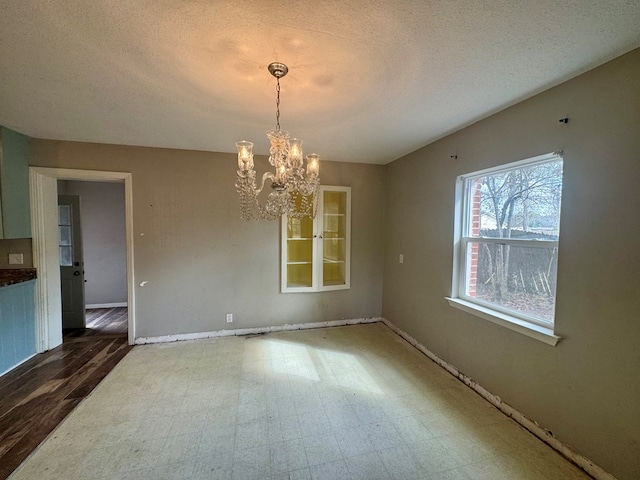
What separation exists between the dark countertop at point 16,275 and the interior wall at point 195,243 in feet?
3.19

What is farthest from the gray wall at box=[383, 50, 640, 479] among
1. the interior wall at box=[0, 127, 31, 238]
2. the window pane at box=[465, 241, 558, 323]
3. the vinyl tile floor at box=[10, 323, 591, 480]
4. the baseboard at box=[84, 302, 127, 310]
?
the baseboard at box=[84, 302, 127, 310]

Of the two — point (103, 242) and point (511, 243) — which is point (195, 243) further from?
point (511, 243)

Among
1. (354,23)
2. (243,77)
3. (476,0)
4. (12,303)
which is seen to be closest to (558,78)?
Answer: (476,0)

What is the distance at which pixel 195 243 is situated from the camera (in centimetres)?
331

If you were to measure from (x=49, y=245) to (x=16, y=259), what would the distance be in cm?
29

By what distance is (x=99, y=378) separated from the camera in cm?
248

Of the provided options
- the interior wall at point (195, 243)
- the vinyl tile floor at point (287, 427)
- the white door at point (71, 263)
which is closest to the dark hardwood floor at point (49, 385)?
the vinyl tile floor at point (287, 427)

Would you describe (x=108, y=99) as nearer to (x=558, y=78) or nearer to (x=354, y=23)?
(x=354, y=23)

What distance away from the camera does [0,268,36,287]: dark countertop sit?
103 inches

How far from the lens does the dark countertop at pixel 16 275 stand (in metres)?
2.61

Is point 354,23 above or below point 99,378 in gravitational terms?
above

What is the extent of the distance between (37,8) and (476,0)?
1.92m

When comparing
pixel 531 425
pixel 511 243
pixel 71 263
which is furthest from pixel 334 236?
pixel 71 263

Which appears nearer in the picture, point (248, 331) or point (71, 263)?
point (248, 331)
